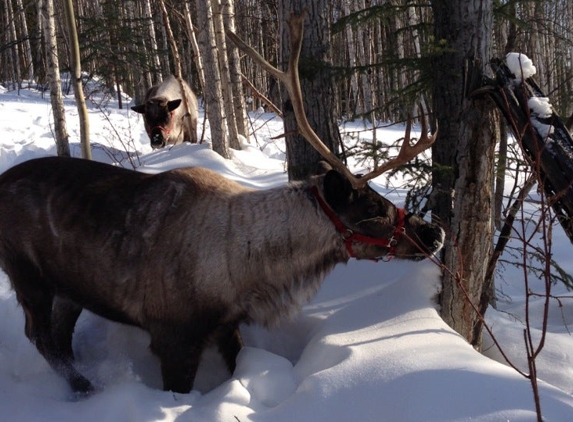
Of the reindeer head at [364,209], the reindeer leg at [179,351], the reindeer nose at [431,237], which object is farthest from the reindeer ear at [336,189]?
the reindeer leg at [179,351]

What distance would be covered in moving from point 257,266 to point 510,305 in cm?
359

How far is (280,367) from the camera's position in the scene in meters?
3.40

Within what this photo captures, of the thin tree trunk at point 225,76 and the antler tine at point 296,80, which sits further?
the thin tree trunk at point 225,76

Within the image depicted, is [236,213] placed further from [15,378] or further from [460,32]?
[460,32]

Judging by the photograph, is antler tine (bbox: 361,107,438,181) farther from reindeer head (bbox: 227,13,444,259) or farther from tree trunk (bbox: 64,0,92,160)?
tree trunk (bbox: 64,0,92,160)

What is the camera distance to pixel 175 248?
3.29 m

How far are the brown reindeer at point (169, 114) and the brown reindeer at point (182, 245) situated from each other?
6558mm

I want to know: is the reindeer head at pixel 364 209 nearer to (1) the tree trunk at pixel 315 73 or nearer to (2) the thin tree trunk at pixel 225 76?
(1) the tree trunk at pixel 315 73

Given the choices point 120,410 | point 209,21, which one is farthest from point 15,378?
point 209,21

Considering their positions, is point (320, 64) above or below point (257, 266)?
above

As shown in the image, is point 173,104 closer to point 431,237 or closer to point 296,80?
point 296,80

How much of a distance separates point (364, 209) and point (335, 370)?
0.91 metres

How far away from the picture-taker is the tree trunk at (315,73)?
14.5 feet

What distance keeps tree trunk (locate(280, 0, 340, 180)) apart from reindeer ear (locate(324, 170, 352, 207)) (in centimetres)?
117
